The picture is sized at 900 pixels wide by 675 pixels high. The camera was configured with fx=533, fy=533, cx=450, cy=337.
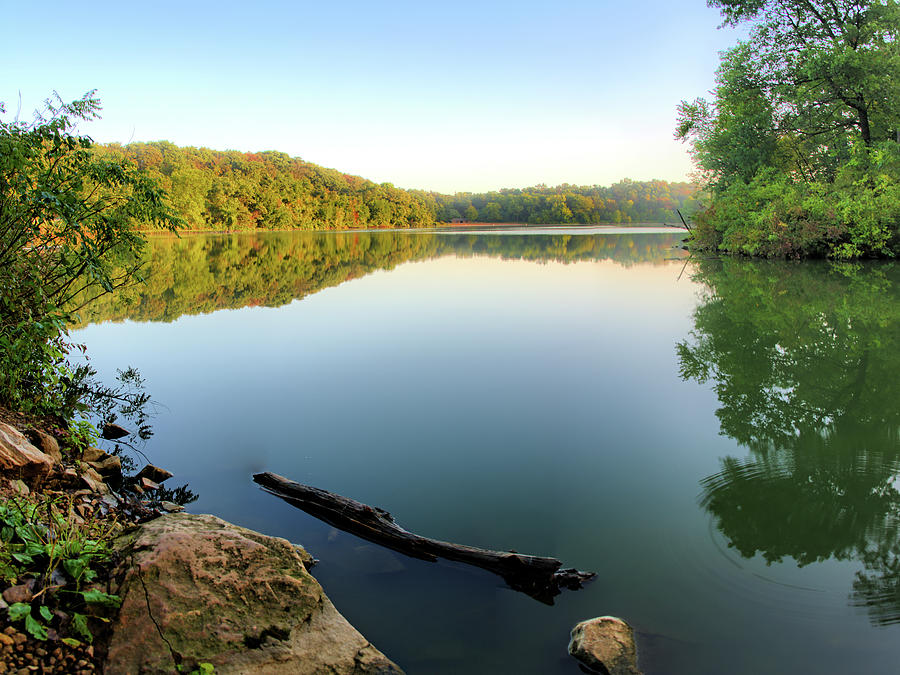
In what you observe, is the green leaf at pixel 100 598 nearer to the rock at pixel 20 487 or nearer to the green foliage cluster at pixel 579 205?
the rock at pixel 20 487

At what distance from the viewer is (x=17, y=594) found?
2525mm

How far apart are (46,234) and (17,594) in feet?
13.2

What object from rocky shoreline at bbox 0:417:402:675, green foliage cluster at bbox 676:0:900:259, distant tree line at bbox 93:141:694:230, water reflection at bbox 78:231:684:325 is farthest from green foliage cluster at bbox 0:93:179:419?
distant tree line at bbox 93:141:694:230

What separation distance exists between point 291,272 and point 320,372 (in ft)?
58.1

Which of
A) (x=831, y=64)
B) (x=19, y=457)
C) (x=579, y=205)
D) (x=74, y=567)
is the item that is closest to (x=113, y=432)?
(x=19, y=457)

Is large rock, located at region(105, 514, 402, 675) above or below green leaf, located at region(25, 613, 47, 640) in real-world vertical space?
below

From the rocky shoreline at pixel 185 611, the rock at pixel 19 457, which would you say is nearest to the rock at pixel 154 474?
the rock at pixel 19 457

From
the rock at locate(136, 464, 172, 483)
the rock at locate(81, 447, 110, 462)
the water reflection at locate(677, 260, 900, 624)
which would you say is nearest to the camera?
the water reflection at locate(677, 260, 900, 624)

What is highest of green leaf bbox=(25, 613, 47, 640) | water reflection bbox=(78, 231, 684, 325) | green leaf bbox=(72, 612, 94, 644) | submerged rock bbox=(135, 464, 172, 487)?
water reflection bbox=(78, 231, 684, 325)

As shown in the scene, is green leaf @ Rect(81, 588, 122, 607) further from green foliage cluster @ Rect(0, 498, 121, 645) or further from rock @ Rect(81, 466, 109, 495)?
rock @ Rect(81, 466, 109, 495)

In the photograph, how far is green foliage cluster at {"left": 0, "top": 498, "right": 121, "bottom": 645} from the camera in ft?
8.34

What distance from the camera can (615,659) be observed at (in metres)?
2.94

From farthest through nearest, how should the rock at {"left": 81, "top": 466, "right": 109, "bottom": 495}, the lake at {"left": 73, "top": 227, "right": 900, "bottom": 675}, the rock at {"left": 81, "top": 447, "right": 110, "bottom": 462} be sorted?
the rock at {"left": 81, "top": 447, "right": 110, "bottom": 462} → the rock at {"left": 81, "top": 466, "right": 109, "bottom": 495} → the lake at {"left": 73, "top": 227, "right": 900, "bottom": 675}

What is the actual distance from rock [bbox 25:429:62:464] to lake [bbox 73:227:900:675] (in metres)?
1.06
